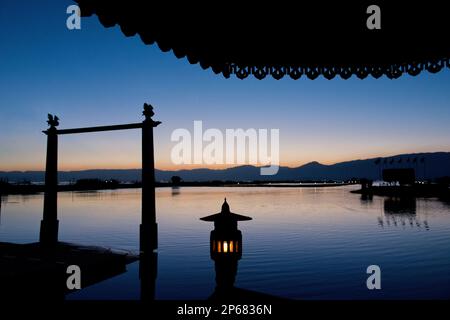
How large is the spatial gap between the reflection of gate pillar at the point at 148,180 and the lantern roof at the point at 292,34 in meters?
6.79

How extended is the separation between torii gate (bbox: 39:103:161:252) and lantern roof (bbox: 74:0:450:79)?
6.86 metres

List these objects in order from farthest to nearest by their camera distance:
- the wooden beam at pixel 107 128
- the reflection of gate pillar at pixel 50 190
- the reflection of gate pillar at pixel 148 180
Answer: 1. the reflection of gate pillar at pixel 50 190
2. the wooden beam at pixel 107 128
3. the reflection of gate pillar at pixel 148 180

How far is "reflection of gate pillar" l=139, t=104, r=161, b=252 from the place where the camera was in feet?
36.2

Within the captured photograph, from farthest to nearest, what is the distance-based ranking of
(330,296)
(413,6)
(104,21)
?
(330,296) → (413,6) → (104,21)

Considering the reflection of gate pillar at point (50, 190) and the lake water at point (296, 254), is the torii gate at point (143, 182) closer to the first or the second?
the reflection of gate pillar at point (50, 190)

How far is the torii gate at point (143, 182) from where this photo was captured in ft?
36.4

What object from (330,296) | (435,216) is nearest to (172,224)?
(330,296)

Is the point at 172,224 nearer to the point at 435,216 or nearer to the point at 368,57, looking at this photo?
the point at 435,216

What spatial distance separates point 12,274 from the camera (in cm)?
735

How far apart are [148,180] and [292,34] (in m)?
8.26

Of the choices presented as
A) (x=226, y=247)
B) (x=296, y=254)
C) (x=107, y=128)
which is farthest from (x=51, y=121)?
(x=296, y=254)

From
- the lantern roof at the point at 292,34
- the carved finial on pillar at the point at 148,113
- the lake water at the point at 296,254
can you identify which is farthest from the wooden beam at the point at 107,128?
the lantern roof at the point at 292,34

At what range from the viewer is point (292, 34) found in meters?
3.71
